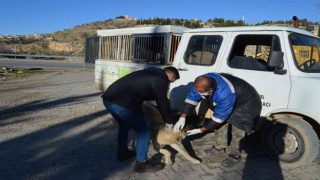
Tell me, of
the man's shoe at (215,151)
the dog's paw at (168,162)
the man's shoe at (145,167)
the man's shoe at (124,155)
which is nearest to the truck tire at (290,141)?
the man's shoe at (215,151)

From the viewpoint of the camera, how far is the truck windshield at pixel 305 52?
203 inches

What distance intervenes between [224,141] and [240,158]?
0.37 m

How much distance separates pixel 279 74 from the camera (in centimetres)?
509

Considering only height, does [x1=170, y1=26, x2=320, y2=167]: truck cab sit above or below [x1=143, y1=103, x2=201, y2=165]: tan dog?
above

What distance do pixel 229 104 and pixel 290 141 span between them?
4.14 ft

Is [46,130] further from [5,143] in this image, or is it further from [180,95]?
[180,95]

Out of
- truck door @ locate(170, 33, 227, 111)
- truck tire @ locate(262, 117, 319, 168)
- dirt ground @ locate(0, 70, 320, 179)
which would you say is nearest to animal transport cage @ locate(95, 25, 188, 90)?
truck door @ locate(170, 33, 227, 111)

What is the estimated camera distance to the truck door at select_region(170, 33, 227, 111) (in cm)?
580

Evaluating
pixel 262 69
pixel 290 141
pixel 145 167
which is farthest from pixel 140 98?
pixel 290 141

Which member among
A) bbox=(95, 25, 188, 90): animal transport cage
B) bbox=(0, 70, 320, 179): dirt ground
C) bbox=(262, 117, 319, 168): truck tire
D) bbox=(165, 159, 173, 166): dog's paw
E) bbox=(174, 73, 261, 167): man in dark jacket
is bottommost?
bbox=(0, 70, 320, 179): dirt ground

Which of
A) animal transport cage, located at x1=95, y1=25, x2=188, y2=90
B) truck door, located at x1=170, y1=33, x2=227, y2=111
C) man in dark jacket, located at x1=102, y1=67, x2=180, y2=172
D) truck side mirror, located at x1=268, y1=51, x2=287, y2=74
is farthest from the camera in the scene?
animal transport cage, located at x1=95, y1=25, x2=188, y2=90

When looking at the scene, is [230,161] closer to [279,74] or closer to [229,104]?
[229,104]

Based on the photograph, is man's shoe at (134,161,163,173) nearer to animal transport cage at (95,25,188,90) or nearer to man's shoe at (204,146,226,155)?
man's shoe at (204,146,226,155)

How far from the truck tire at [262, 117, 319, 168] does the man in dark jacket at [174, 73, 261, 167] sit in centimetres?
44
